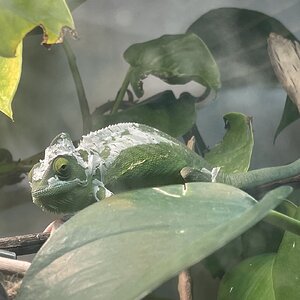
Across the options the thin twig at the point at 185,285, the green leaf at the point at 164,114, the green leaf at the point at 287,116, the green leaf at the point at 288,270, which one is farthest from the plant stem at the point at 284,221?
the green leaf at the point at 287,116

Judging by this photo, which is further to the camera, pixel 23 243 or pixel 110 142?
pixel 110 142

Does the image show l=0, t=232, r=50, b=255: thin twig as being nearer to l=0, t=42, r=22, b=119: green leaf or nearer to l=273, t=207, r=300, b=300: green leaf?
l=0, t=42, r=22, b=119: green leaf

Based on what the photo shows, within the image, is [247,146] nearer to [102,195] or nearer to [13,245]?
[102,195]

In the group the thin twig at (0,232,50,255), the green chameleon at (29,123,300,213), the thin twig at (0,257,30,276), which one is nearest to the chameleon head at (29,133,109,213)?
the green chameleon at (29,123,300,213)

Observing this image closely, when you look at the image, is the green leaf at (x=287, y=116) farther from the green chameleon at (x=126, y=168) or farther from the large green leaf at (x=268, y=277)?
the large green leaf at (x=268, y=277)

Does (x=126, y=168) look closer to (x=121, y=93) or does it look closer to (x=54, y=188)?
(x=54, y=188)

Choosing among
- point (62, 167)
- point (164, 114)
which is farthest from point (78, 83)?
point (62, 167)

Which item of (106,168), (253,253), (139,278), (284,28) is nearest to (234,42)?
(284,28)
